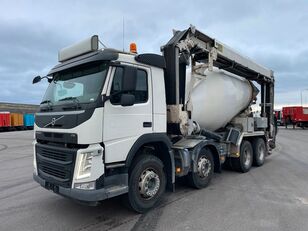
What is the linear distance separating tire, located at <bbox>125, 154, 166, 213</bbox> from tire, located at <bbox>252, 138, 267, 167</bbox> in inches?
196

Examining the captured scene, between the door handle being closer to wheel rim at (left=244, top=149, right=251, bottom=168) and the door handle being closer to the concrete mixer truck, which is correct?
the concrete mixer truck

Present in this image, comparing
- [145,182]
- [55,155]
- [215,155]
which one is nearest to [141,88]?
[145,182]

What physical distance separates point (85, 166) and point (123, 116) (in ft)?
3.30

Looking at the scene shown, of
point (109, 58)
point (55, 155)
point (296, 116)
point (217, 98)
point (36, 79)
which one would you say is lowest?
point (55, 155)

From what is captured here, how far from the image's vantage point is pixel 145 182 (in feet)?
15.7

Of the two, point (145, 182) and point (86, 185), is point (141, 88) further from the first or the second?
point (86, 185)

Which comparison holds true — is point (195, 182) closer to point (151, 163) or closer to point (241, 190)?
point (241, 190)

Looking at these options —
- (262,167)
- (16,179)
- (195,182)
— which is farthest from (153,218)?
(262,167)

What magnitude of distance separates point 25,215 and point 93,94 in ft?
8.25

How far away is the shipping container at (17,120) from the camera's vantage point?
119ft

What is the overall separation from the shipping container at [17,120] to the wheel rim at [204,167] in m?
35.9

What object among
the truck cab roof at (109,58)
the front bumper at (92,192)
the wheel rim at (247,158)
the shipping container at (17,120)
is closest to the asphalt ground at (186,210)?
the front bumper at (92,192)

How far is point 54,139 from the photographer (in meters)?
4.47

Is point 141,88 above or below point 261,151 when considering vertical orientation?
above
